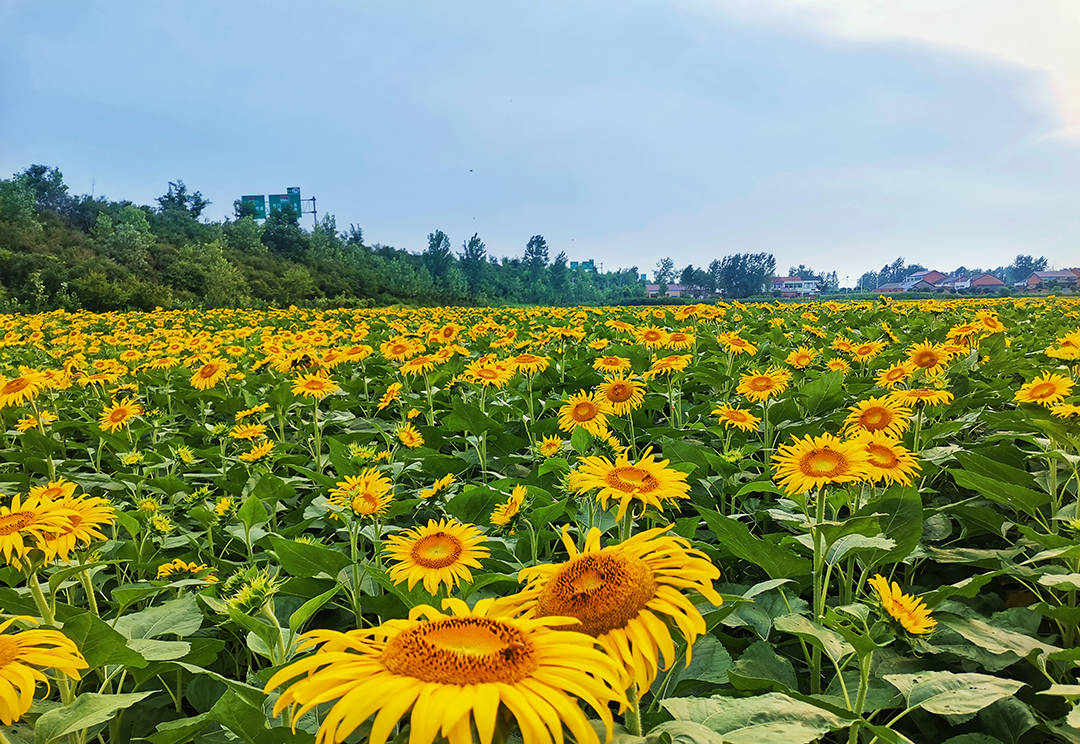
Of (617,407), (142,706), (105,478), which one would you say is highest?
(617,407)

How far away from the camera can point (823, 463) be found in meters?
1.64

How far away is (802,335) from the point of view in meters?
7.16

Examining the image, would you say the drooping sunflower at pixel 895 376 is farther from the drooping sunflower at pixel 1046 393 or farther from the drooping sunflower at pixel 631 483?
the drooping sunflower at pixel 631 483

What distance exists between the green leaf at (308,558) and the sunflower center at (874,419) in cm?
199

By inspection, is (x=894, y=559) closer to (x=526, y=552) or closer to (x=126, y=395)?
(x=526, y=552)

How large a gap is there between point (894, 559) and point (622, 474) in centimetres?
89

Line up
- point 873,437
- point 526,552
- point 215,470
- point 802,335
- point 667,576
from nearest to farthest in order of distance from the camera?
point 667,576 → point 873,437 → point 526,552 → point 215,470 → point 802,335

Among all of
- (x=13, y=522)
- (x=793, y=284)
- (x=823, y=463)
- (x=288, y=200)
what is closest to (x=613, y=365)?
(x=823, y=463)

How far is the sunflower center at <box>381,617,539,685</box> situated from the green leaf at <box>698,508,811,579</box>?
3.61 feet

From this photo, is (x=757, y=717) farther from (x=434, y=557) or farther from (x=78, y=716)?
(x=78, y=716)

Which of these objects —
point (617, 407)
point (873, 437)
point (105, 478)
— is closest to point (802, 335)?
point (617, 407)

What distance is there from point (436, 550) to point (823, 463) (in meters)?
1.05

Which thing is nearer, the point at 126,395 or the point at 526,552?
the point at 526,552

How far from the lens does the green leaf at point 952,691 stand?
111 centimetres
